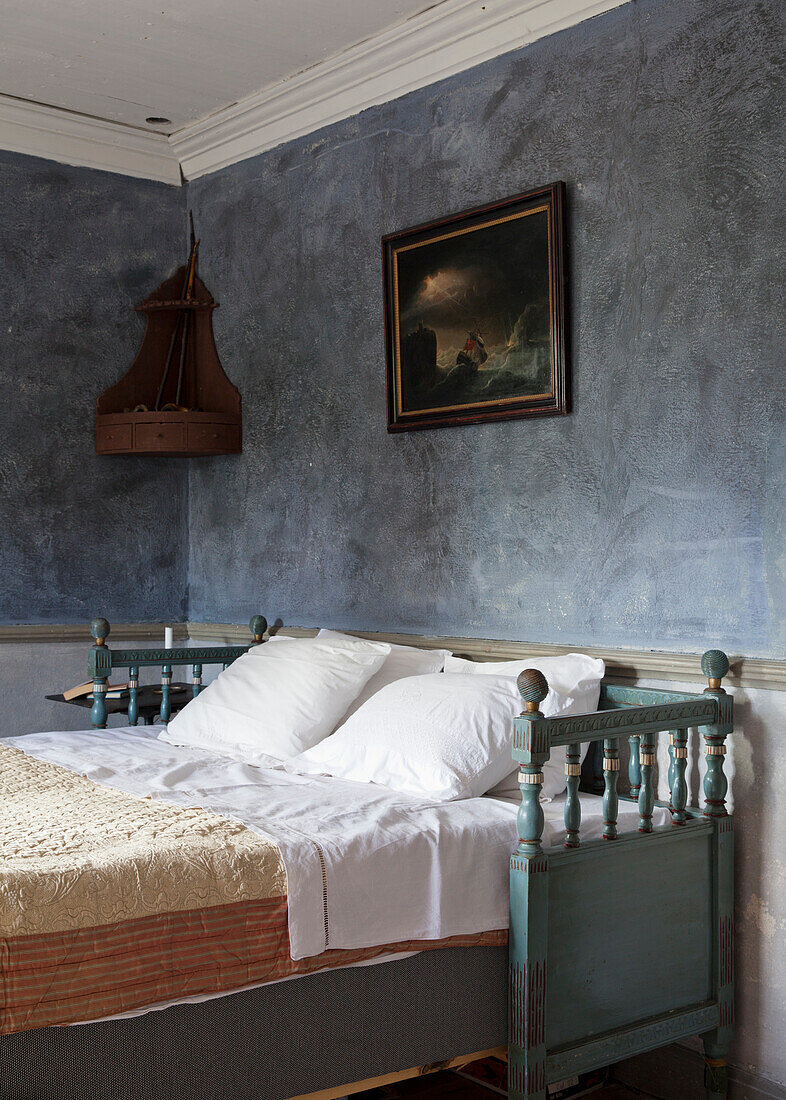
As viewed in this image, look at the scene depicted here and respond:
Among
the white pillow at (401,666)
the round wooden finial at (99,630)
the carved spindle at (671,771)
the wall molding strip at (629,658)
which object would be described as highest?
the round wooden finial at (99,630)

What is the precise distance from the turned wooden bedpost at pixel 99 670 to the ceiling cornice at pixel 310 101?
6.40ft

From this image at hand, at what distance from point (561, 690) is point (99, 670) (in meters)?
1.63

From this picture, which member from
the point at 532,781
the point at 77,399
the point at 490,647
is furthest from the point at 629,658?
the point at 77,399

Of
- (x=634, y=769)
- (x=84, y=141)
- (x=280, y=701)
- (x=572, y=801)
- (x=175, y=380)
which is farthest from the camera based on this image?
(x=175, y=380)

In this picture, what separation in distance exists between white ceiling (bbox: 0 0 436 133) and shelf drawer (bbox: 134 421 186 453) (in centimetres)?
121

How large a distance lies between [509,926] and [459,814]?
0.83 ft

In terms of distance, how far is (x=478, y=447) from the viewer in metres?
3.35

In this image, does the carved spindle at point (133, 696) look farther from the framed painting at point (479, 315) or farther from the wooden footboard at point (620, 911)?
the wooden footboard at point (620, 911)

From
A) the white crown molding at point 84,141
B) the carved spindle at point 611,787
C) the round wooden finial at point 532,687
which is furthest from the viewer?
the white crown molding at point 84,141

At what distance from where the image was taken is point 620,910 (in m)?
2.33

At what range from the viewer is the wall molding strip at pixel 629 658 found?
8.42ft

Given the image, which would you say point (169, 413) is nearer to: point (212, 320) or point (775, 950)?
point (212, 320)

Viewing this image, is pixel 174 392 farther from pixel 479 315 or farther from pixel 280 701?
pixel 280 701

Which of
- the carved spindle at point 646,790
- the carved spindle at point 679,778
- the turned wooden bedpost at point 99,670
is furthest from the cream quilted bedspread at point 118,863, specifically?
the turned wooden bedpost at point 99,670
